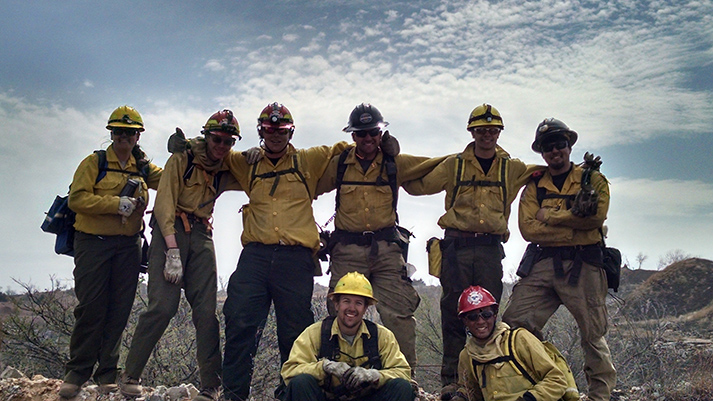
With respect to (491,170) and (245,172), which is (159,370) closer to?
(245,172)

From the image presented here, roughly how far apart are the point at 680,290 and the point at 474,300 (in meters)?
17.4

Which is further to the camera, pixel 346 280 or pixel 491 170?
pixel 491 170

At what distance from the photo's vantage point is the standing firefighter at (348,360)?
14.8ft

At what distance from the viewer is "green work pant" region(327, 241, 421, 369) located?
18.0ft

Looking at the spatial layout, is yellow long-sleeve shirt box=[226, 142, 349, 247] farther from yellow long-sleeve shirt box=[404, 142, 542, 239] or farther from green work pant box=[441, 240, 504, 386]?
green work pant box=[441, 240, 504, 386]

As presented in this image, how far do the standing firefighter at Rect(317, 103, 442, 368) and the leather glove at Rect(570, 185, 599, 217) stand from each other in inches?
64.4

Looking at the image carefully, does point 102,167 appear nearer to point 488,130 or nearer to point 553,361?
point 488,130

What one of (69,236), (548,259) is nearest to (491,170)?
(548,259)

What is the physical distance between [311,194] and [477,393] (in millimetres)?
2595

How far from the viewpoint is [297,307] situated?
5.39 m

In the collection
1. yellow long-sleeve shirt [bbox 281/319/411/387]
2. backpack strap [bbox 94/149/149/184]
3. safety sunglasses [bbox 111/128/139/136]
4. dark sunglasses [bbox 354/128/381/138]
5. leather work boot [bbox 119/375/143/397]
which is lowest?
leather work boot [bbox 119/375/143/397]

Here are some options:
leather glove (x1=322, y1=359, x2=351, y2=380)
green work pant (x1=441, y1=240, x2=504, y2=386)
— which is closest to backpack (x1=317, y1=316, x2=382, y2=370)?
leather glove (x1=322, y1=359, x2=351, y2=380)

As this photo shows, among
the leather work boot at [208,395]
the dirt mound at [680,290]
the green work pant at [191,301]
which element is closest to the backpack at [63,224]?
the green work pant at [191,301]

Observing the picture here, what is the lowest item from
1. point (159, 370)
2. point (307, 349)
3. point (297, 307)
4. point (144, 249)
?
point (159, 370)
